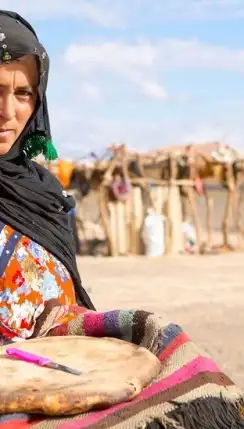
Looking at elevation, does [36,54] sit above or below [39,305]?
above

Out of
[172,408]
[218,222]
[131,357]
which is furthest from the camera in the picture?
[218,222]

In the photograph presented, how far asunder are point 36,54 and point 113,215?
11.3 metres

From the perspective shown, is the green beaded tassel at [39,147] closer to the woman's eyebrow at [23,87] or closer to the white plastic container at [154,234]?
the woman's eyebrow at [23,87]

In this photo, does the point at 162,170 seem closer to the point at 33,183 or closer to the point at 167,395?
the point at 33,183

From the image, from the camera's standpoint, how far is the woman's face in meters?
2.27

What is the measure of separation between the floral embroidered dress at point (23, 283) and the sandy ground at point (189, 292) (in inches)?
91.5

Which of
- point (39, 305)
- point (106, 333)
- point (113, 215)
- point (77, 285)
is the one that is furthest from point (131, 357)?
point (113, 215)

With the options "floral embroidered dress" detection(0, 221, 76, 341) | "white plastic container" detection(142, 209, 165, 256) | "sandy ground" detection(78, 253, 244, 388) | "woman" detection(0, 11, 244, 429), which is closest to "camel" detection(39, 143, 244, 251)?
"white plastic container" detection(142, 209, 165, 256)

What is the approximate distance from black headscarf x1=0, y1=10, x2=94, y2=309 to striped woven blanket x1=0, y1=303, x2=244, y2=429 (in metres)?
0.39

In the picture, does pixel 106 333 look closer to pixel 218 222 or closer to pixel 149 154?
pixel 149 154

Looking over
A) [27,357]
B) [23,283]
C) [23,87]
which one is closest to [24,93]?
[23,87]

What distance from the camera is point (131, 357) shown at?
1.91 metres

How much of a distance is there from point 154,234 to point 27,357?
11215 millimetres

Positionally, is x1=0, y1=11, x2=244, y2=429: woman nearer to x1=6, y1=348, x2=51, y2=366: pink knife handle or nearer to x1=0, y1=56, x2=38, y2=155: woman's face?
x1=0, y1=56, x2=38, y2=155: woman's face
